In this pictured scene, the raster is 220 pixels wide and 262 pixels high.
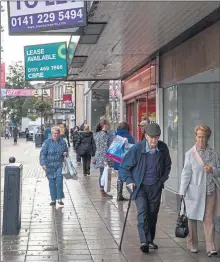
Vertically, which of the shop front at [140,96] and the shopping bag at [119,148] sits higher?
the shop front at [140,96]

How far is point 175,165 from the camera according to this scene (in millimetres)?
11492

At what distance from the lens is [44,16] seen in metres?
7.36

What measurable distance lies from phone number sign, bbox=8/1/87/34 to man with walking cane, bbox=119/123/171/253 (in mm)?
1868

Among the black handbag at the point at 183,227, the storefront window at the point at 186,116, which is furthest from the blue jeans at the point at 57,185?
the black handbag at the point at 183,227

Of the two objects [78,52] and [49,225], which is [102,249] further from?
[78,52]

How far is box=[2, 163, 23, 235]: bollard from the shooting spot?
25.0 feet

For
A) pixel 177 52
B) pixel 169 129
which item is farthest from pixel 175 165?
pixel 177 52

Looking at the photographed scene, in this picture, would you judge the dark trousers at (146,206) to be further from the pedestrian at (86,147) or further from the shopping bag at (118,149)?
the pedestrian at (86,147)

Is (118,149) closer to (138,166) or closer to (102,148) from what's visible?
(102,148)

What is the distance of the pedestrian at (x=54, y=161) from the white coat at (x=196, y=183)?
4373 mm

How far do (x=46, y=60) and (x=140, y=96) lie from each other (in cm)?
366

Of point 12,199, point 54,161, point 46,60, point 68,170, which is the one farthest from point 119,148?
point 46,60

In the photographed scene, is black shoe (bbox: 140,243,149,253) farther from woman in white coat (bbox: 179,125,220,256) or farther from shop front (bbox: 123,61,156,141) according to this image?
shop front (bbox: 123,61,156,141)

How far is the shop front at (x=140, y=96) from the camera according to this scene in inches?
539
